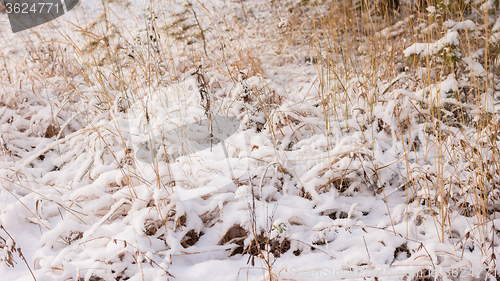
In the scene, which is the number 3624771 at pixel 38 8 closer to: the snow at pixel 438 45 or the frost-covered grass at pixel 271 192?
the frost-covered grass at pixel 271 192

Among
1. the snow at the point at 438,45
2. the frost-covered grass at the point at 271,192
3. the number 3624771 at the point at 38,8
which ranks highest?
the number 3624771 at the point at 38,8

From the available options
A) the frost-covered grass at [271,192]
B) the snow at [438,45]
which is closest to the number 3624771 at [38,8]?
the frost-covered grass at [271,192]

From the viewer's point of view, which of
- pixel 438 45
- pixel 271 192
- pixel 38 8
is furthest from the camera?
pixel 38 8

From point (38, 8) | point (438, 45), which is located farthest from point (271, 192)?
point (38, 8)

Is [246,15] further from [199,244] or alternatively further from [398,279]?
[398,279]

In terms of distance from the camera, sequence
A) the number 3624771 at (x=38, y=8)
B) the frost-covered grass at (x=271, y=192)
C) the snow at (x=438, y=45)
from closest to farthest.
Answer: the frost-covered grass at (x=271, y=192) → the snow at (x=438, y=45) → the number 3624771 at (x=38, y=8)

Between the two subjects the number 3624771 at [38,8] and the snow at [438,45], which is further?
the number 3624771 at [38,8]

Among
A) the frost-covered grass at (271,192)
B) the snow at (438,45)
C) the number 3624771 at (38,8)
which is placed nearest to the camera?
the frost-covered grass at (271,192)

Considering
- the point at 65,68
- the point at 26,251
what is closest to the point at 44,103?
the point at 65,68

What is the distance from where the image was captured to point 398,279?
37.3 inches

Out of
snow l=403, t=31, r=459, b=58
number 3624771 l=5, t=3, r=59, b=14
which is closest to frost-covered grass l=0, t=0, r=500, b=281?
snow l=403, t=31, r=459, b=58

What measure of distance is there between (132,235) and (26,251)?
1.41 ft

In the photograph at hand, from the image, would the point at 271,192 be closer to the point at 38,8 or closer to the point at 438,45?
the point at 438,45

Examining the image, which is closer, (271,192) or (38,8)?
(271,192)
